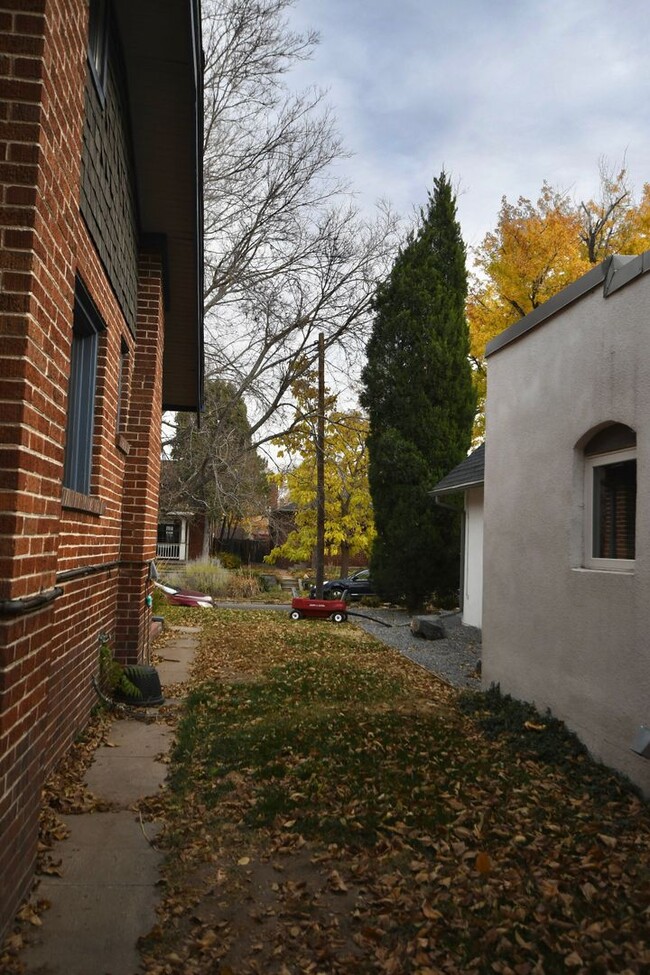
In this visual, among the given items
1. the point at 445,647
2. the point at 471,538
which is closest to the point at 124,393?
the point at 445,647

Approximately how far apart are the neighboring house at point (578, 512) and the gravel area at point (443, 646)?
238 centimetres

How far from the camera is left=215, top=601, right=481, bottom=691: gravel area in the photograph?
10695 mm

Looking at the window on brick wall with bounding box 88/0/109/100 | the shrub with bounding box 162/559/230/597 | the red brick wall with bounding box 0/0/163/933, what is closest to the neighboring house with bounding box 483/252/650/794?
the red brick wall with bounding box 0/0/163/933

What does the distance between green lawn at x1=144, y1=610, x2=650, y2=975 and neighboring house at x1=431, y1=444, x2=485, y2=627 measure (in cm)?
780

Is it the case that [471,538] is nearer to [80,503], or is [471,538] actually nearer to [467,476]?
[467,476]

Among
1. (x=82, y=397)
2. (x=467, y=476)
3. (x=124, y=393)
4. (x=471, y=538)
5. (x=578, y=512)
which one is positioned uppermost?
(x=124, y=393)

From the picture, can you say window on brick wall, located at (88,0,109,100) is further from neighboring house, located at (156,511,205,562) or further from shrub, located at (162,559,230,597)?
neighboring house, located at (156,511,205,562)

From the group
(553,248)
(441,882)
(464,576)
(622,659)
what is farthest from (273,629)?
(553,248)

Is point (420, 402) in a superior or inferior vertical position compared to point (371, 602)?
superior

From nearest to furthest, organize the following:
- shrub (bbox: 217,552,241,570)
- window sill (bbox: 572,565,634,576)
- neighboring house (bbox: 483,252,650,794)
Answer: neighboring house (bbox: 483,252,650,794) → window sill (bbox: 572,565,634,576) → shrub (bbox: 217,552,241,570)

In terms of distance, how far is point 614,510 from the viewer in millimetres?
6078

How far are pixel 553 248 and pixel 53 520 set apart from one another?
2247 cm

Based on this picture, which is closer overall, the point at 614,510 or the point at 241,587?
the point at 614,510

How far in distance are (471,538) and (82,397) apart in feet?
35.9
